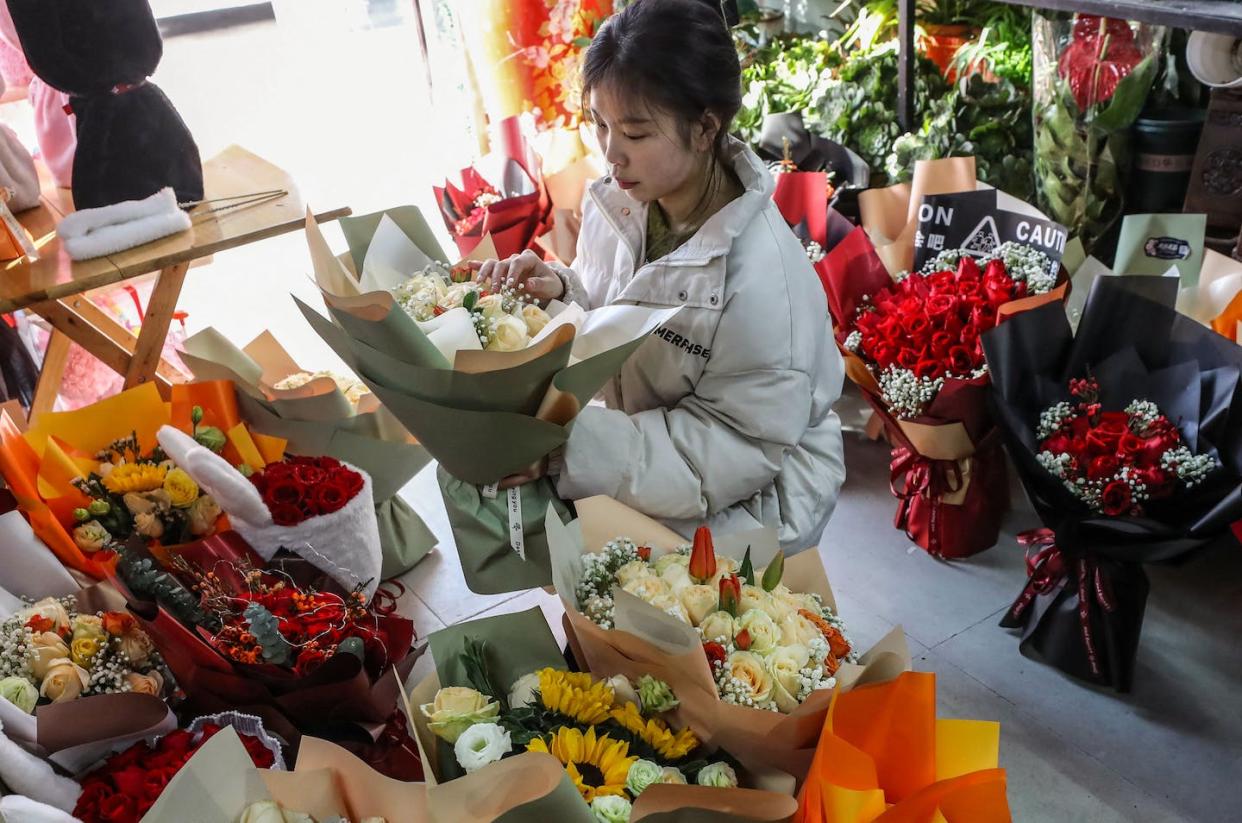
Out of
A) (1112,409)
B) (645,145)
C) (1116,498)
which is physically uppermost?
(645,145)

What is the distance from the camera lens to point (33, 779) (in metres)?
1.36

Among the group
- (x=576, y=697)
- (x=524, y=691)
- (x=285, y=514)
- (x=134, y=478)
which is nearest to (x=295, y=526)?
(x=285, y=514)

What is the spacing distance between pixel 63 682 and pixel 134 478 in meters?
0.56

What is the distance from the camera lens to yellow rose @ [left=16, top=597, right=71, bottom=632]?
65.6 inches

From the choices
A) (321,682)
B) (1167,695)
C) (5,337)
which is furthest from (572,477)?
(5,337)

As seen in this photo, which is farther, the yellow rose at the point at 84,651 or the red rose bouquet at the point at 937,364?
the red rose bouquet at the point at 937,364

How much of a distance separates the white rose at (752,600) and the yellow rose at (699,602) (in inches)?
1.3

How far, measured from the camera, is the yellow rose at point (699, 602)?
1.28 m

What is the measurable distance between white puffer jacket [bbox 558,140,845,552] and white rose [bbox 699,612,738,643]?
1.23 feet

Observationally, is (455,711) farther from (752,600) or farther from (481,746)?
(752,600)

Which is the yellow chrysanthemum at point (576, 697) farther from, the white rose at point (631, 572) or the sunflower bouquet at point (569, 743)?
the white rose at point (631, 572)

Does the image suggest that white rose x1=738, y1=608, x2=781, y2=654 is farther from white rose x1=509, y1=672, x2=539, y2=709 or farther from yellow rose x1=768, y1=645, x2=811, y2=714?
white rose x1=509, y1=672, x2=539, y2=709

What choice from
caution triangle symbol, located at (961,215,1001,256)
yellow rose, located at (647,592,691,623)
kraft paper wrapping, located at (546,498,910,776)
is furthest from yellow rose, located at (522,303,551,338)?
caution triangle symbol, located at (961,215,1001,256)

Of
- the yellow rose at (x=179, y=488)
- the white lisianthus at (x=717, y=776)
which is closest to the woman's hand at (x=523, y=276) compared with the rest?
the yellow rose at (x=179, y=488)
